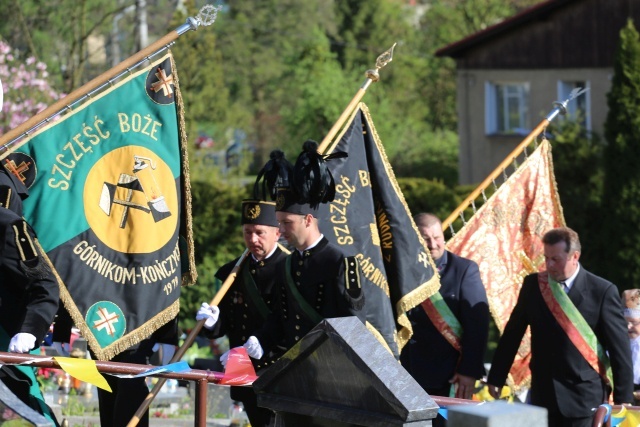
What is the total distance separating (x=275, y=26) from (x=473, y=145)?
69.5 ft

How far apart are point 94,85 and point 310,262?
143 centimetres

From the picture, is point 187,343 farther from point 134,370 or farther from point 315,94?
point 315,94

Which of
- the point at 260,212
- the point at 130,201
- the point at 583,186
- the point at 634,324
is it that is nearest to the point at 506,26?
the point at 583,186

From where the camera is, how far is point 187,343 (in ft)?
21.4

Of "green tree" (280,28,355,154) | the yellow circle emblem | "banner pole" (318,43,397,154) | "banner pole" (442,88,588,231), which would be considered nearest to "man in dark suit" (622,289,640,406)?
"banner pole" (442,88,588,231)

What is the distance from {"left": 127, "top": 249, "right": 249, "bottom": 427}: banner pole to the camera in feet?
20.1

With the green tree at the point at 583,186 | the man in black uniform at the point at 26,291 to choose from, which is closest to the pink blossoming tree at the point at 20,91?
the green tree at the point at 583,186

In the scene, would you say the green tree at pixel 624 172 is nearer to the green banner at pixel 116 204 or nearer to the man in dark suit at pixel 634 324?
the man in dark suit at pixel 634 324

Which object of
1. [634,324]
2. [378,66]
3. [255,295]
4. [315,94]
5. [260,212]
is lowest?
[634,324]

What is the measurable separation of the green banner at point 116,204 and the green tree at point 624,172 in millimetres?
9663

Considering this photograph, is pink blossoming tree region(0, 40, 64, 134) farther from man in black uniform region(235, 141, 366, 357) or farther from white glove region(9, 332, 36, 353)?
white glove region(9, 332, 36, 353)

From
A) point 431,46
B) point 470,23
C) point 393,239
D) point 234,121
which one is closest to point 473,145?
point 234,121

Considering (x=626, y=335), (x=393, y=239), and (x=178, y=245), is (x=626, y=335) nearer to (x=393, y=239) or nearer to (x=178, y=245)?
(x=393, y=239)

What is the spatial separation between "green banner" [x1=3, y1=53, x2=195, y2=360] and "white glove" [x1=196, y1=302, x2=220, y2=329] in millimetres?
230
